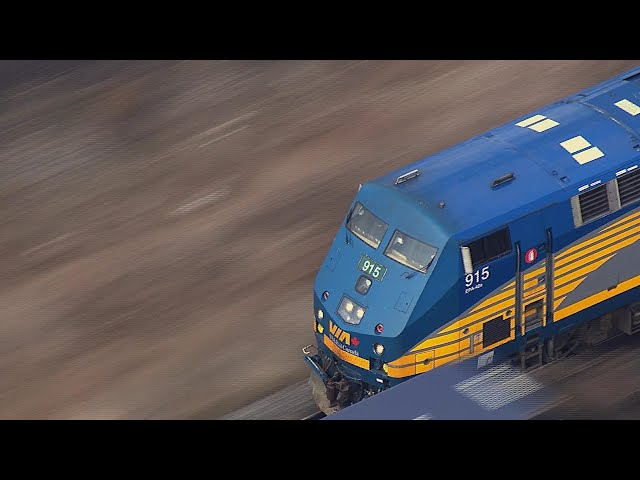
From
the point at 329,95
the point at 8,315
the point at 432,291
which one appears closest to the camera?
the point at 432,291

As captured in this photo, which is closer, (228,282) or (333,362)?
(333,362)

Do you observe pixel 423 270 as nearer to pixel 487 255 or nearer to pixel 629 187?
pixel 487 255

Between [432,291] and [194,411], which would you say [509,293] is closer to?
[432,291]

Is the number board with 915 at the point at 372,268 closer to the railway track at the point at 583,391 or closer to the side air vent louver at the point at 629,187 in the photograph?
the railway track at the point at 583,391

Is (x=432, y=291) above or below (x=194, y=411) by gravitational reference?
above

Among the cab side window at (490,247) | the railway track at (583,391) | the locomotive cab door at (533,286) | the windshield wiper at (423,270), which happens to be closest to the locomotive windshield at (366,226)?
the windshield wiper at (423,270)

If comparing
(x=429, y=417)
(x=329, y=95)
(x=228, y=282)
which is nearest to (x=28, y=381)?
(x=228, y=282)

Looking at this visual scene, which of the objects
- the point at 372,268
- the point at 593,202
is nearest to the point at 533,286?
the point at 593,202
